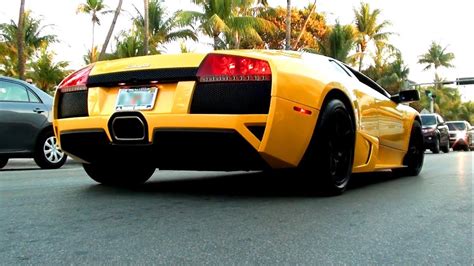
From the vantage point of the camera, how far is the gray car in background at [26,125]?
317 inches

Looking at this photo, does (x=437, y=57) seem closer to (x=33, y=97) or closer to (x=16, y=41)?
(x=16, y=41)

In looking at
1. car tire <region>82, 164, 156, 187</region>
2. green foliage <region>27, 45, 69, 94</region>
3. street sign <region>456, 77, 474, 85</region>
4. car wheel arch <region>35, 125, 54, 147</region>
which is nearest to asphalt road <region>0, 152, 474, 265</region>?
car tire <region>82, 164, 156, 187</region>

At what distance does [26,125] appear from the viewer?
27.1ft

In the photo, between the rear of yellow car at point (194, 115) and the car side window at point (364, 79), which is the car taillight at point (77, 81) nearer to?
the rear of yellow car at point (194, 115)

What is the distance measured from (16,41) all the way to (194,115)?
77.4 feet

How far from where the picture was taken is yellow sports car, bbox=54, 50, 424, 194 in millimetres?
3789

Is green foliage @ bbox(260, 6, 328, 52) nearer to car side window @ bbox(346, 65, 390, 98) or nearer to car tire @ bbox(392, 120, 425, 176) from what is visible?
car tire @ bbox(392, 120, 425, 176)

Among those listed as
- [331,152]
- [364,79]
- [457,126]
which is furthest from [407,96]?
[457,126]

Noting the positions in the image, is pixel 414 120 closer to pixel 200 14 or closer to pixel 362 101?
pixel 362 101

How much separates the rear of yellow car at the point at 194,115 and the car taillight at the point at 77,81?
4.2 inches

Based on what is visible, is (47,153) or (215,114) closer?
(215,114)

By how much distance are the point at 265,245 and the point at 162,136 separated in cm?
145

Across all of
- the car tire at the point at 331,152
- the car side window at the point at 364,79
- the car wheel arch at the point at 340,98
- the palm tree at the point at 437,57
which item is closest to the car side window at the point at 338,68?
the car side window at the point at 364,79

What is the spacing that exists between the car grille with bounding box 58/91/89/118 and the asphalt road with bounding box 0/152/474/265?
25.6 inches
